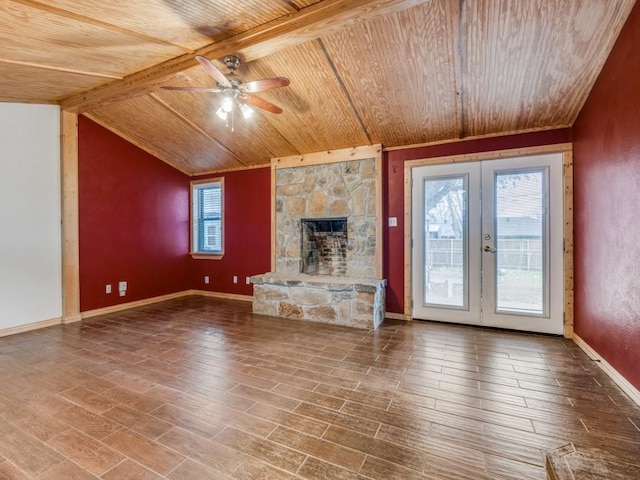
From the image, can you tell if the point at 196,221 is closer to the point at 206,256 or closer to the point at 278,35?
the point at 206,256

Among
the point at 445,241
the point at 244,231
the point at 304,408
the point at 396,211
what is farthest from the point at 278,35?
the point at 244,231

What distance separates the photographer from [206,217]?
6160mm

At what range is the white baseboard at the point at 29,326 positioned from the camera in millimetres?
3733

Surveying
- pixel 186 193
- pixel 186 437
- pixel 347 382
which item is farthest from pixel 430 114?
pixel 186 193

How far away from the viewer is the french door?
142 inches

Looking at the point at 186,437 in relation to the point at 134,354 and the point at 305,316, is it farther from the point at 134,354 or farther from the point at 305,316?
the point at 305,316

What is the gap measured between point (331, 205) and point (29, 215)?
3.91 meters

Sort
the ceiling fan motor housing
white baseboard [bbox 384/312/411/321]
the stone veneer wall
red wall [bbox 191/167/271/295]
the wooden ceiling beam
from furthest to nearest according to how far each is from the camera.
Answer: red wall [bbox 191/167/271/295], the stone veneer wall, white baseboard [bbox 384/312/411/321], the ceiling fan motor housing, the wooden ceiling beam

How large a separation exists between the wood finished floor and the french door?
411mm

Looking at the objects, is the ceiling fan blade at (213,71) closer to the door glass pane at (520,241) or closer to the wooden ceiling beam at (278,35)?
the wooden ceiling beam at (278,35)

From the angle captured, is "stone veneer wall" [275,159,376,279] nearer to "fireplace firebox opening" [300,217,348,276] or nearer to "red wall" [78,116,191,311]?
"fireplace firebox opening" [300,217,348,276]

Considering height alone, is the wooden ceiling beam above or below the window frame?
above

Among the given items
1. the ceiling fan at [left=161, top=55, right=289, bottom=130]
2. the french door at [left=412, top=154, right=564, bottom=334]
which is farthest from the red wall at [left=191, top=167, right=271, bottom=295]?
the french door at [left=412, top=154, right=564, bottom=334]

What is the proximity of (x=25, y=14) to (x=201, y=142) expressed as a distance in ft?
8.71
